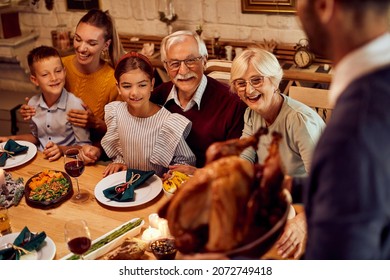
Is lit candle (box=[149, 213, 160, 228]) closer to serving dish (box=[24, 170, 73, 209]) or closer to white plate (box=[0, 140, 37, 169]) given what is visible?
serving dish (box=[24, 170, 73, 209])

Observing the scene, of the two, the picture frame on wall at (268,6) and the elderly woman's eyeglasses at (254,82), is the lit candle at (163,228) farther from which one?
the picture frame on wall at (268,6)

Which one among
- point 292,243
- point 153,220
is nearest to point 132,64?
point 153,220

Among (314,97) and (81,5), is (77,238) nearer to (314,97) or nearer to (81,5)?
(314,97)

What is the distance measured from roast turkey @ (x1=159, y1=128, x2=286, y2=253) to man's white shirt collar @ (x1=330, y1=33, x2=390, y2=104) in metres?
0.18

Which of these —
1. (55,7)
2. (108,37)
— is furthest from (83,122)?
(55,7)

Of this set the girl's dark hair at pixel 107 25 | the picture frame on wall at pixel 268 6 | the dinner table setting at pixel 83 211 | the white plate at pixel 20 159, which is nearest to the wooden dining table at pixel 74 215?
the dinner table setting at pixel 83 211

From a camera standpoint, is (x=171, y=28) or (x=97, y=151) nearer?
(x=97, y=151)

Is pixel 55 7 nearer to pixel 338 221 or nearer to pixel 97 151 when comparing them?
pixel 97 151

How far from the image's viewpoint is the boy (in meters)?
2.21

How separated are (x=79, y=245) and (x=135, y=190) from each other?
470 millimetres

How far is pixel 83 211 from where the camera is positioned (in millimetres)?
1666

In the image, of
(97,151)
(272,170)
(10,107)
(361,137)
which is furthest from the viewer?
(10,107)

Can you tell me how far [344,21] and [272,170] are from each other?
254 mm
